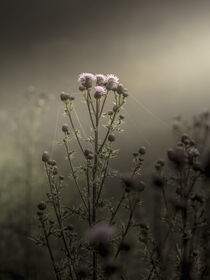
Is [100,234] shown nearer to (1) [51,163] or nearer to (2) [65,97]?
(1) [51,163]

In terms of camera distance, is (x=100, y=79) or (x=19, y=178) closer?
(x=100, y=79)

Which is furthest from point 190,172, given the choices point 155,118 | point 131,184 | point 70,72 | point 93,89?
point 70,72

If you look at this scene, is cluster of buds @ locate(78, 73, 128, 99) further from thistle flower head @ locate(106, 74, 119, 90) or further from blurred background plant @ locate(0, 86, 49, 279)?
blurred background plant @ locate(0, 86, 49, 279)

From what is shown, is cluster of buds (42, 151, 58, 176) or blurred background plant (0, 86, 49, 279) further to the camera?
blurred background plant (0, 86, 49, 279)

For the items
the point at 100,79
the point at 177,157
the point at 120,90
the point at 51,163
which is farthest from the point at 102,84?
the point at 177,157

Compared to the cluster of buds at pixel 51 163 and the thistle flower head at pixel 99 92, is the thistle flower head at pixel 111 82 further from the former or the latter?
the cluster of buds at pixel 51 163

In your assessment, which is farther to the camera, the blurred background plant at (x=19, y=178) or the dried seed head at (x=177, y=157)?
the blurred background plant at (x=19, y=178)

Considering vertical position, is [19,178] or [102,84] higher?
[19,178]

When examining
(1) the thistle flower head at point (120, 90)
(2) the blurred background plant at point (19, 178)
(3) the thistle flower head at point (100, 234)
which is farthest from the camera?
(2) the blurred background plant at point (19, 178)

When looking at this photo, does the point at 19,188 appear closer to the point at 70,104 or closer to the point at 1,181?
the point at 1,181

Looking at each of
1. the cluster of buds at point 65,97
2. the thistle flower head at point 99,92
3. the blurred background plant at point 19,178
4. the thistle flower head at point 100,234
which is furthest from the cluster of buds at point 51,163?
the blurred background plant at point 19,178

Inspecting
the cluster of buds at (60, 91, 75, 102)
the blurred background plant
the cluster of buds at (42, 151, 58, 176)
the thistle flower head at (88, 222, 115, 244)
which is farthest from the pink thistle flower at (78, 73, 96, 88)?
the blurred background plant

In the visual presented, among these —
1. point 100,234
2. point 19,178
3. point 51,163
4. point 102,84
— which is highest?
point 19,178
